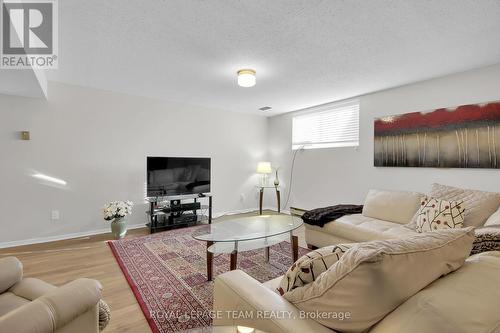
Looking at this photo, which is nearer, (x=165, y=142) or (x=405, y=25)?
(x=405, y=25)

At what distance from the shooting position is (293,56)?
2.58 m

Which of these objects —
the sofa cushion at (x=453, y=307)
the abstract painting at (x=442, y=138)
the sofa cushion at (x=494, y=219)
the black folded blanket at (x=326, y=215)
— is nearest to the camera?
the sofa cushion at (x=453, y=307)

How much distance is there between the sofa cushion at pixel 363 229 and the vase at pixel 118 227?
2644 millimetres

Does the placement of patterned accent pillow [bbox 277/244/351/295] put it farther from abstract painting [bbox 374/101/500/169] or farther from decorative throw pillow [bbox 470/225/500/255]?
abstract painting [bbox 374/101/500/169]

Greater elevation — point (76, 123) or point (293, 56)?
point (293, 56)

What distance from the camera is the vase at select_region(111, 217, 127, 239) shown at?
349cm

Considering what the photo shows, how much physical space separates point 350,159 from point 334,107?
101cm

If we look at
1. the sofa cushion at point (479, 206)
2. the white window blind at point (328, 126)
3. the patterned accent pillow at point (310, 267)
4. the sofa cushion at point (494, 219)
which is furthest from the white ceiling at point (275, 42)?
the patterned accent pillow at point (310, 267)

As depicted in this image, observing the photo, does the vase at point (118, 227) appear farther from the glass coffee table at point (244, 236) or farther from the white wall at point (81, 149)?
the glass coffee table at point (244, 236)

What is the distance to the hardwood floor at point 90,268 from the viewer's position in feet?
6.00

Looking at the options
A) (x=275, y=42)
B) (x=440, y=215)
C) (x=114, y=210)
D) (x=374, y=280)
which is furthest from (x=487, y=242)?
(x=114, y=210)

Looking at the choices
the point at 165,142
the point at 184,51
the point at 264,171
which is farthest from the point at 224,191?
the point at 184,51

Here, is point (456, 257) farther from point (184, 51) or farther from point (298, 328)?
point (184, 51)

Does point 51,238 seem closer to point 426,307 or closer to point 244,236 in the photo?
point 244,236
